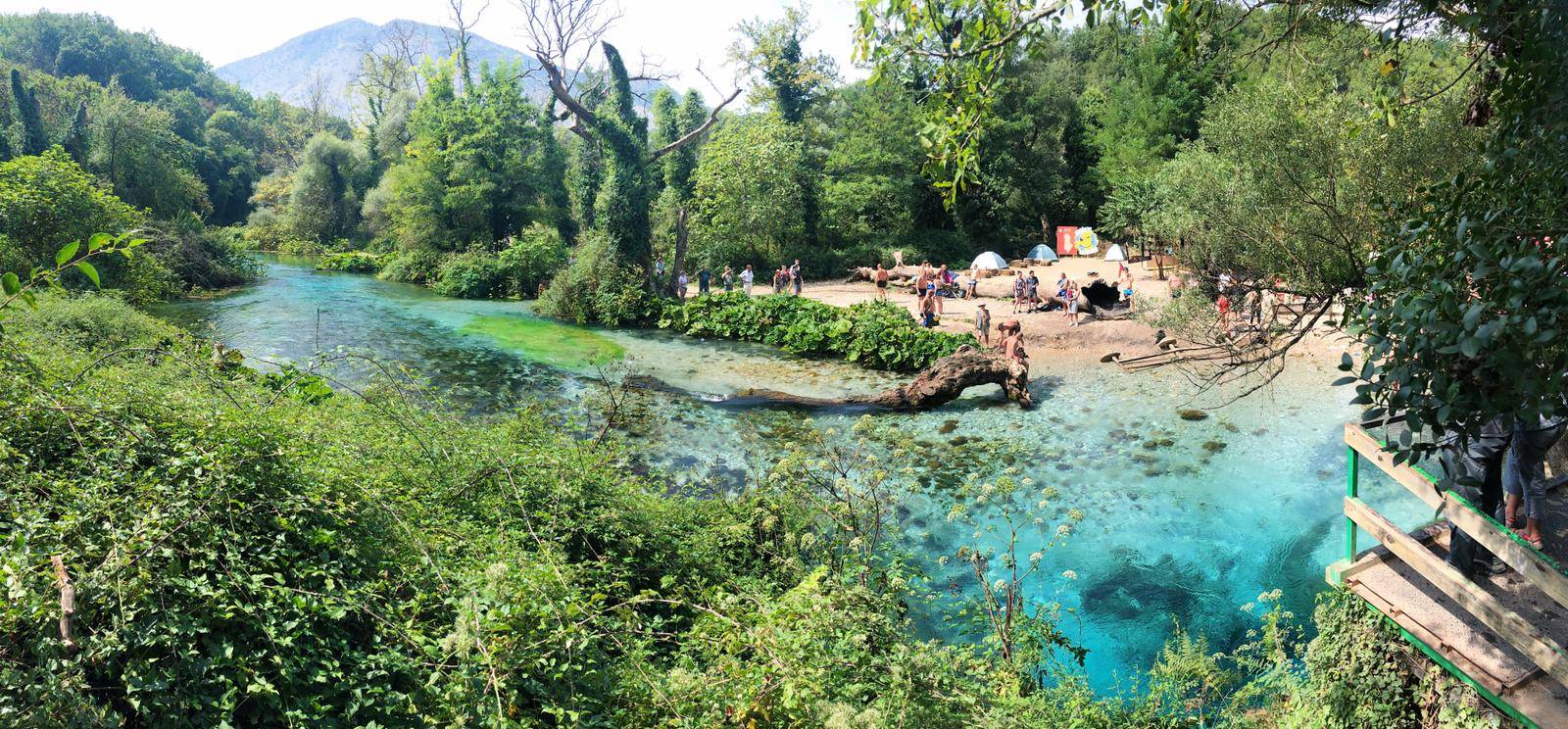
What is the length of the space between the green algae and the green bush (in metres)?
2.83

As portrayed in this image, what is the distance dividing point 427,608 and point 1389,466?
580 centimetres

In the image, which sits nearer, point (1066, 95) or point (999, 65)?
point (999, 65)

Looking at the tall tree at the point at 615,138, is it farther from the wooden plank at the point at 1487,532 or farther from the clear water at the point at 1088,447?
the wooden plank at the point at 1487,532

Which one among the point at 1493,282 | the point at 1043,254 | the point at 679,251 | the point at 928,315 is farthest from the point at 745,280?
the point at 1493,282

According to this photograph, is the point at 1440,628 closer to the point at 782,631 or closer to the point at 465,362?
the point at 782,631

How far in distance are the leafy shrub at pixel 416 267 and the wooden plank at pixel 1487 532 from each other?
33.9 m

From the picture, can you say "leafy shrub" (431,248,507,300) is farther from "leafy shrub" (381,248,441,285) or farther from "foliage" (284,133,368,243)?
"foliage" (284,133,368,243)

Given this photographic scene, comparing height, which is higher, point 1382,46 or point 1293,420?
point 1382,46

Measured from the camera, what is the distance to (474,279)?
3103 centimetres

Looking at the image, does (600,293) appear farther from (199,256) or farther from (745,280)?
(199,256)

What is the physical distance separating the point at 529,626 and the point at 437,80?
133 feet

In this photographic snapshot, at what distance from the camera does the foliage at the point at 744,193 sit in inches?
1264

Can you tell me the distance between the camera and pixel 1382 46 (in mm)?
4715

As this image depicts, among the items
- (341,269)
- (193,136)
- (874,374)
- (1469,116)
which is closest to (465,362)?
(874,374)
